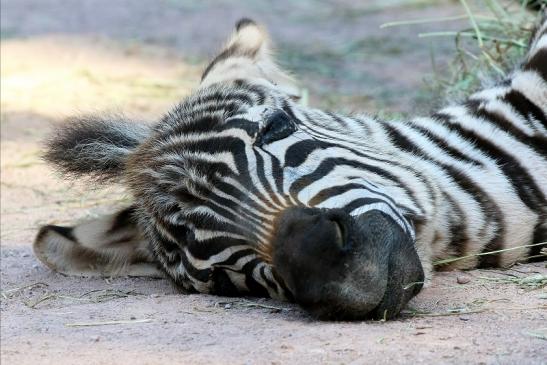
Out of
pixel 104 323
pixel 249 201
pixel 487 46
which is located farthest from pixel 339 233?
pixel 487 46

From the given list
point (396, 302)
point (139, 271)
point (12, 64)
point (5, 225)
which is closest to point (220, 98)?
point (139, 271)

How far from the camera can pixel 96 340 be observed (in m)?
3.85

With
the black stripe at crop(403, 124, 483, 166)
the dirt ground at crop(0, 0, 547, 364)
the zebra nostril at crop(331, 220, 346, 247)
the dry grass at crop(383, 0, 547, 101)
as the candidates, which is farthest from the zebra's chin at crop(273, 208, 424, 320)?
the dry grass at crop(383, 0, 547, 101)

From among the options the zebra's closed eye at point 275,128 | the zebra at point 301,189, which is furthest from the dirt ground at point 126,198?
the zebra's closed eye at point 275,128

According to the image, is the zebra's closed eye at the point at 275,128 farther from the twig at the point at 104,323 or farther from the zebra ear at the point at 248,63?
the twig at the point at 104,323

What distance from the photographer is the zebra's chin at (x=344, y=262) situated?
3686 millimetres

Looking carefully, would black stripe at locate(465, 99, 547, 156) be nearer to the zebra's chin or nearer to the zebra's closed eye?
the zebra's closed eye

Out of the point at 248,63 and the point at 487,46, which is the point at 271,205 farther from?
the point at 487,46

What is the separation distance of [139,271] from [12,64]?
6.29 metres

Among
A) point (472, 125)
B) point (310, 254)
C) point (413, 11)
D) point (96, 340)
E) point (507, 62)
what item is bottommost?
point (96, 340)

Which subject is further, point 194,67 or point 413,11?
point 413,11

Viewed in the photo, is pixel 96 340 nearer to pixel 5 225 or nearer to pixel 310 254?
pixel 310 254

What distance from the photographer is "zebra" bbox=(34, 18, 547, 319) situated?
12.6 feet

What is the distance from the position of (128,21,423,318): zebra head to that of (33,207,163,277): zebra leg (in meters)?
0.42
